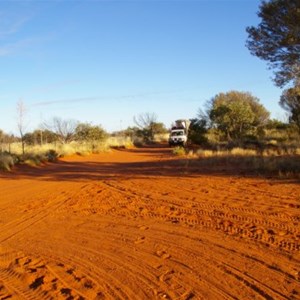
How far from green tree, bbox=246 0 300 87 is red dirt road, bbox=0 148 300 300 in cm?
1063

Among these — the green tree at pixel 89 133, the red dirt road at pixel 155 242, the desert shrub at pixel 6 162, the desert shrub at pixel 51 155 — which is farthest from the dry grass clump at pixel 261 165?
the green tree at pixel 89 133

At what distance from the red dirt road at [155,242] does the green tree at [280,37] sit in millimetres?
10633

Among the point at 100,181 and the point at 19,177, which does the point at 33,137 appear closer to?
the point at 19,177

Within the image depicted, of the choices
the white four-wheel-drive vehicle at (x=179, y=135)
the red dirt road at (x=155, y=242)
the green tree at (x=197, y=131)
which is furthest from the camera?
the green tree at (x=197, y=131)

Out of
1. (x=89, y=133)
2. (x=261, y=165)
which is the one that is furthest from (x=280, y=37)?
(x=89, y=133)

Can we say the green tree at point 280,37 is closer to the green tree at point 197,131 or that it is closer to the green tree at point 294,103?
the green tree at point 294,103

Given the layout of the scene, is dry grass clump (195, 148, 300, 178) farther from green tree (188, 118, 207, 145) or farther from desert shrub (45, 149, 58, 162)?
green tree (188, 118, 207, 145)

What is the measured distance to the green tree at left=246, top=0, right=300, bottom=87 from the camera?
70.7ft

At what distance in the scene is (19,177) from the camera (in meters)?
19.9

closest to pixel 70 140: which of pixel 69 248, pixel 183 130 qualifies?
pixel 183 130

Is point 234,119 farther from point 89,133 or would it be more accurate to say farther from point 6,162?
point 6,162

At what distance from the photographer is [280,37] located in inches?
897

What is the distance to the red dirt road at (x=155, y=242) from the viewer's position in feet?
19.1

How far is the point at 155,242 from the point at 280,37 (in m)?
17.9
